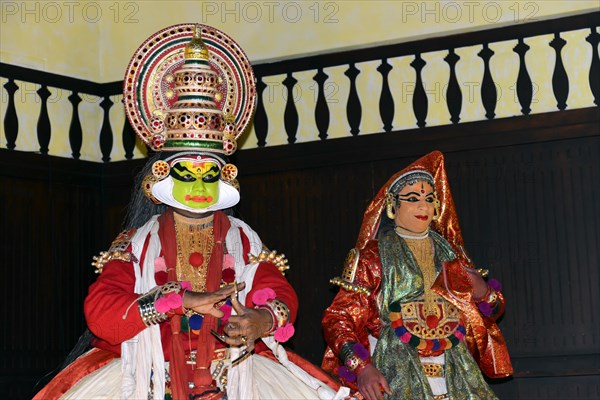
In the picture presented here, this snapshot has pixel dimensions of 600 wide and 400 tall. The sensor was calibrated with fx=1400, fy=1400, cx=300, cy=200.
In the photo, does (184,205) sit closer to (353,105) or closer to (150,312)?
(150,312)

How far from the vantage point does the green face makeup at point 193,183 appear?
16.2 feet

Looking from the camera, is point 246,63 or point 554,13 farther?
point 554,13

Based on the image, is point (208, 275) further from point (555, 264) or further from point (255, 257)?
point (555, 264)

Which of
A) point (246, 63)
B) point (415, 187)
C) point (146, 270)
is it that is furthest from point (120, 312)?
point (415, 187)

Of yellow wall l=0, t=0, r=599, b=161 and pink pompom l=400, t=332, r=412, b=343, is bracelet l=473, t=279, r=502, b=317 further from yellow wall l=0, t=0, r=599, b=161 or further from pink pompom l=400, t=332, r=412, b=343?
yellow wall l=0, t=0, r=599, b=161

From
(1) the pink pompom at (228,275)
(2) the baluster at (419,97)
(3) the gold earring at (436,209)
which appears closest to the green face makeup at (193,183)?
(1) the pink pompom at (228,275)

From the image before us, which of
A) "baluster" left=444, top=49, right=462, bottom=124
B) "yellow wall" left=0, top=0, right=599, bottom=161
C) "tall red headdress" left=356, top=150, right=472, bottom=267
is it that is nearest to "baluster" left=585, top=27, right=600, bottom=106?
"yellow wall" left=0, top=0, right=599, bottom=161

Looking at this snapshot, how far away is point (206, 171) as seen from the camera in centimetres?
495

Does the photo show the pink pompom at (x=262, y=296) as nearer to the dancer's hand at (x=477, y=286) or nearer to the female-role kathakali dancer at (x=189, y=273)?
the female-role kathakali dancer at (x=189, y=273)

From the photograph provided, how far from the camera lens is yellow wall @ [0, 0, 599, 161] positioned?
6621 millimetres

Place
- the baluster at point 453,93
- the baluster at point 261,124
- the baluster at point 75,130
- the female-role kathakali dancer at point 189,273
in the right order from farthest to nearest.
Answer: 1. the baluster at point 75,130
2. the baluster at point 261,124
3. the baluster at point 453,93
4. the female-role kathakali dancer at point 189,273

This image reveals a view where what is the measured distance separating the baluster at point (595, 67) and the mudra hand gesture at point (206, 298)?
2.31m

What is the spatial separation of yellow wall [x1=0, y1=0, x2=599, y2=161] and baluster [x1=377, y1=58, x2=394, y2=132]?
0.03 metres

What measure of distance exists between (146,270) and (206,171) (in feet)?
1.34
